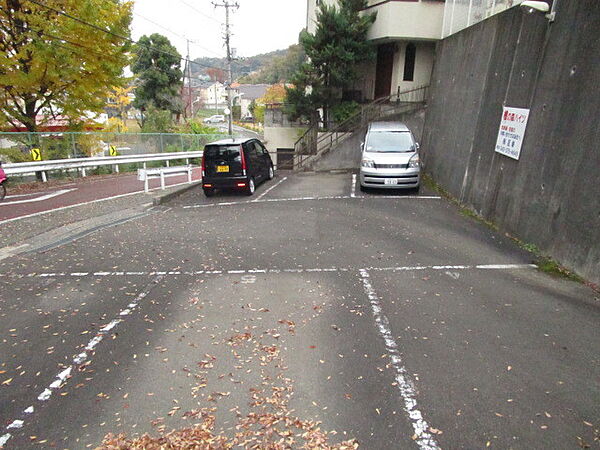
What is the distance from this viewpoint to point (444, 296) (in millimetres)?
4836

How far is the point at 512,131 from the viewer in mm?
7582

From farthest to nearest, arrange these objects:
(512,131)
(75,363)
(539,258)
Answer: (512,131), (539,258), (75,363)

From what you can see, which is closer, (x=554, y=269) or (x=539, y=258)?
(x=554, y=269)

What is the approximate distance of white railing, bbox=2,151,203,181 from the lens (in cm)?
1312

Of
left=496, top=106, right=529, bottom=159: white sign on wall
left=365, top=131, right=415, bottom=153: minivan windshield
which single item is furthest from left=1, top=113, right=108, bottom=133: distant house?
left=496, top=106, right=529, bottom=159: white sign on wall

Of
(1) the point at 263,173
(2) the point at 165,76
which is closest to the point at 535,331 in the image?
(1) the point at 263,173

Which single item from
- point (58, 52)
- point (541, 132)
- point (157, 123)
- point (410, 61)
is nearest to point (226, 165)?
point (58, 52)

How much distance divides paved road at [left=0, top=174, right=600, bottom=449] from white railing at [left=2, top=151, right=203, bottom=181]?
8.36m

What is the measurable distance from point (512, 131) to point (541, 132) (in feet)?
3.50

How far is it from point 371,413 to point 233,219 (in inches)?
258

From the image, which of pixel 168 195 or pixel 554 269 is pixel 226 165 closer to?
pixel 168 195

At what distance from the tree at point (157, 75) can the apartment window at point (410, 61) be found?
2337cm

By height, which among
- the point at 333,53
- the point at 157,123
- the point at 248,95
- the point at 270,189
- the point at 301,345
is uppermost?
the point at 248,95

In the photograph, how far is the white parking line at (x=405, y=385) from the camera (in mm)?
2719
